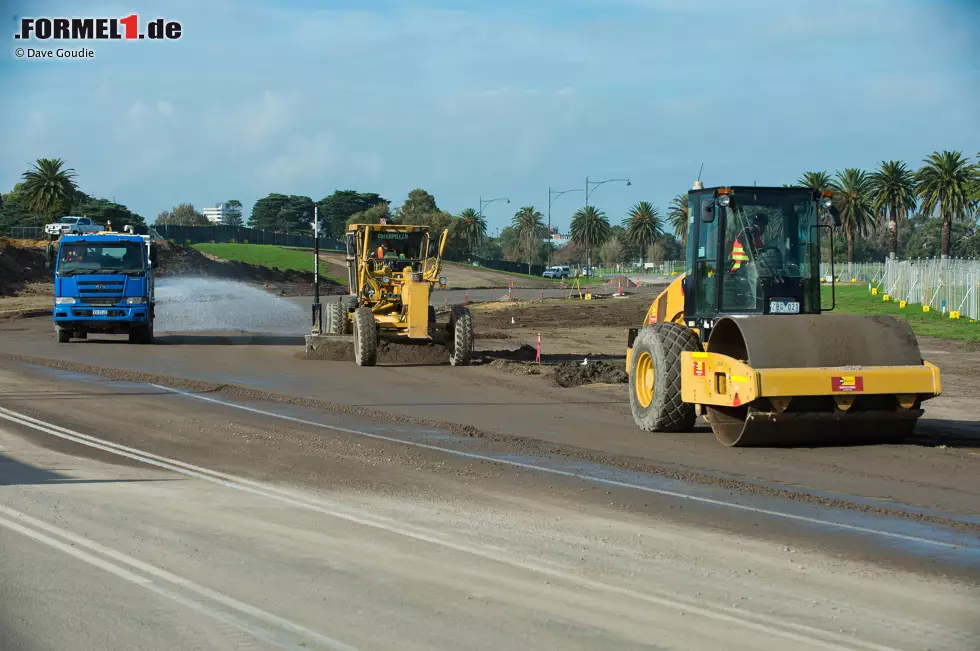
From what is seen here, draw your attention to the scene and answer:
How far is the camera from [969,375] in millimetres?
22656

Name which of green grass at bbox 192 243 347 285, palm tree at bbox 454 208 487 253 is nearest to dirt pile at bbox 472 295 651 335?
green grass at bbox 192 243 347 285

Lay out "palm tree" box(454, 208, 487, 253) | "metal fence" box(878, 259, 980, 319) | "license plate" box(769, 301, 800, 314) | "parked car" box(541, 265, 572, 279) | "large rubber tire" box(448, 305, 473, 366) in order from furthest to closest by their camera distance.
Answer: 1. "palm tree" box(454, 208, 487, 253)
2. "parked car" box(541, 265, 572, 279)
3. "metal fence" box(878, 259, 980, 319)
4. "large rubber tire" box(448, 305, 473, 366)
5. "license plate" box(769, 301, 800, 314)

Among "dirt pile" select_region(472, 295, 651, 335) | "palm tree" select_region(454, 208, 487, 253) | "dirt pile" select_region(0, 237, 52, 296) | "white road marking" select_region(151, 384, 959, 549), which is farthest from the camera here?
"palm tree" select_region(454, 208, 487, 253)

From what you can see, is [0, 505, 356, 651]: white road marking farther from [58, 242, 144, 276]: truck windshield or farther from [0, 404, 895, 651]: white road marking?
[58, 242, 144, 276]: truck windshield

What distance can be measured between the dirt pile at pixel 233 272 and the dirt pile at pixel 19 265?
722cm

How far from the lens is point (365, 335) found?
76.7 feet

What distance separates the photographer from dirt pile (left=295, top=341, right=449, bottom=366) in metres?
25.7

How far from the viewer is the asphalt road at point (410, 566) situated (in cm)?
632

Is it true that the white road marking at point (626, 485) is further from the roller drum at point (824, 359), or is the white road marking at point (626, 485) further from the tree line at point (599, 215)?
the tree line at point (599, 215)

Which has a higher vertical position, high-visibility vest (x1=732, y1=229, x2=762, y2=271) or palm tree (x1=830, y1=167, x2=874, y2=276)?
palm tree (x1=830, y1=167, x2=874, y2=276)

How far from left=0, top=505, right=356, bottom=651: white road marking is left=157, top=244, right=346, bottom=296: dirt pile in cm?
6145

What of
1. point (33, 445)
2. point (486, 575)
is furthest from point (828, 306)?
point (33, 445)

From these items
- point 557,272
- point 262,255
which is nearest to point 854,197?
point 557,272

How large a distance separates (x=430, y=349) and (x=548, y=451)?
1364 centimetres
